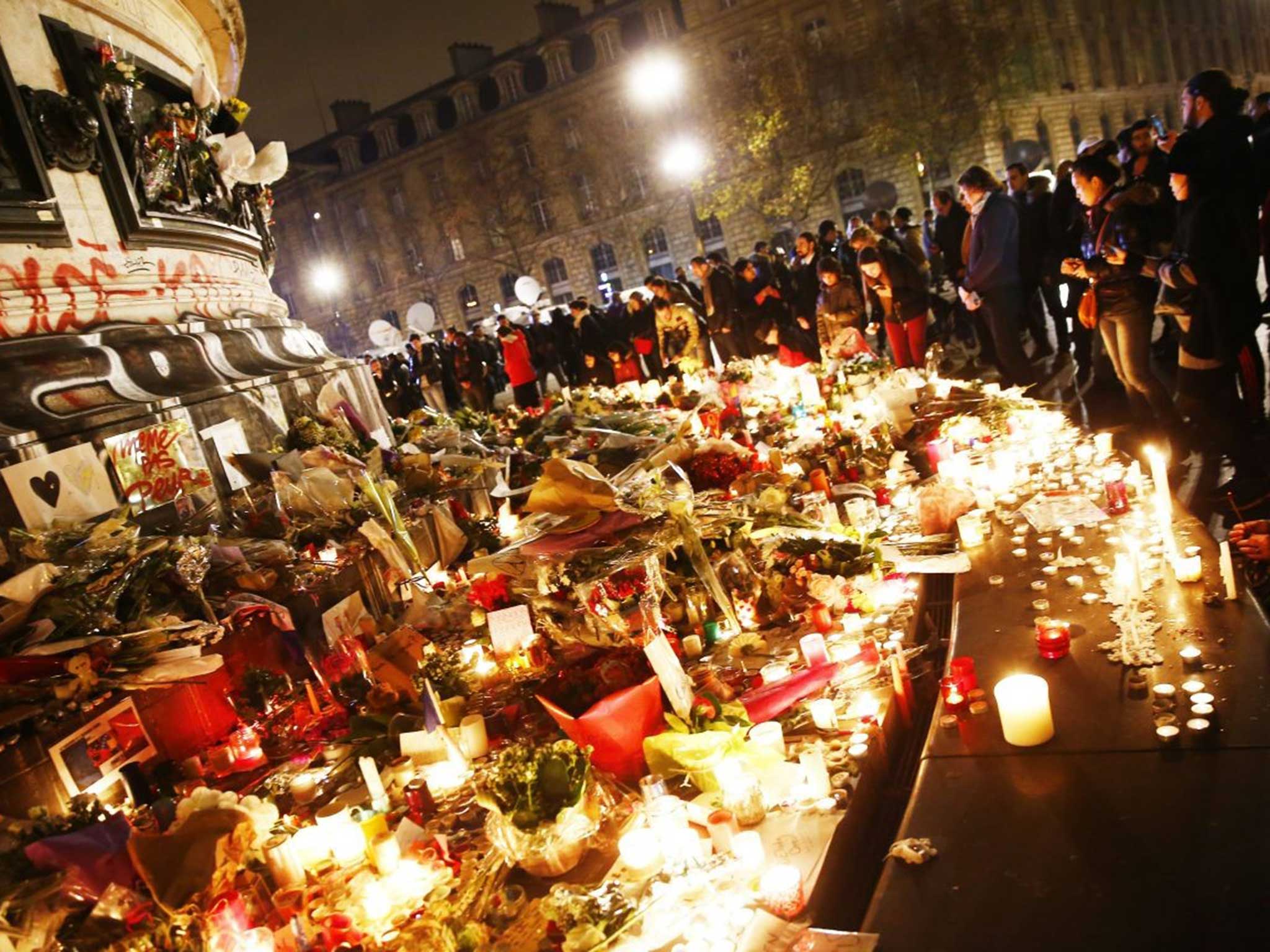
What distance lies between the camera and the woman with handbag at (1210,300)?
5.10 meters

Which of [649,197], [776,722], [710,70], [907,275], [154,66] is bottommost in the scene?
[776,722]

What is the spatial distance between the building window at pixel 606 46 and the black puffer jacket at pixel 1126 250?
4175 centimetres

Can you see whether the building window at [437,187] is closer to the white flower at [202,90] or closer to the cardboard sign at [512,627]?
the white flower at [202,90]

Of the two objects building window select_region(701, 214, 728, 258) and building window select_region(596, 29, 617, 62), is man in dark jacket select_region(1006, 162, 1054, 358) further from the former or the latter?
building window select_region(596, 29, 617, 62)

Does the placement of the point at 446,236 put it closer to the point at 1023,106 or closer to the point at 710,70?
the point at 710,70

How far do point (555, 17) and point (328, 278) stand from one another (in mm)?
20557

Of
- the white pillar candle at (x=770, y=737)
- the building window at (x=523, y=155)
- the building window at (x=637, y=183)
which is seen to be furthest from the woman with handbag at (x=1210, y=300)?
the building window at (x=523, y=155)

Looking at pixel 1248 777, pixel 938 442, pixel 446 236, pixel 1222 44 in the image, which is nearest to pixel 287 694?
pixel 938 442

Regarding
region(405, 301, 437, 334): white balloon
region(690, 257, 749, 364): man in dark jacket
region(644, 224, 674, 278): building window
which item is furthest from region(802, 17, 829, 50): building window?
region(690, 257, 749, 364): man in dark jacket

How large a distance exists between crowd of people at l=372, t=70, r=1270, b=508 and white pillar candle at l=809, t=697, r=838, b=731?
3.40 metres

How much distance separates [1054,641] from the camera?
3.08 meters

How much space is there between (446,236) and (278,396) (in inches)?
1712

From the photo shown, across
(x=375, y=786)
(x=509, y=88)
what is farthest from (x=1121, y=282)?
(x=509, y=88)

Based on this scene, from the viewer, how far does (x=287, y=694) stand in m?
5.17
